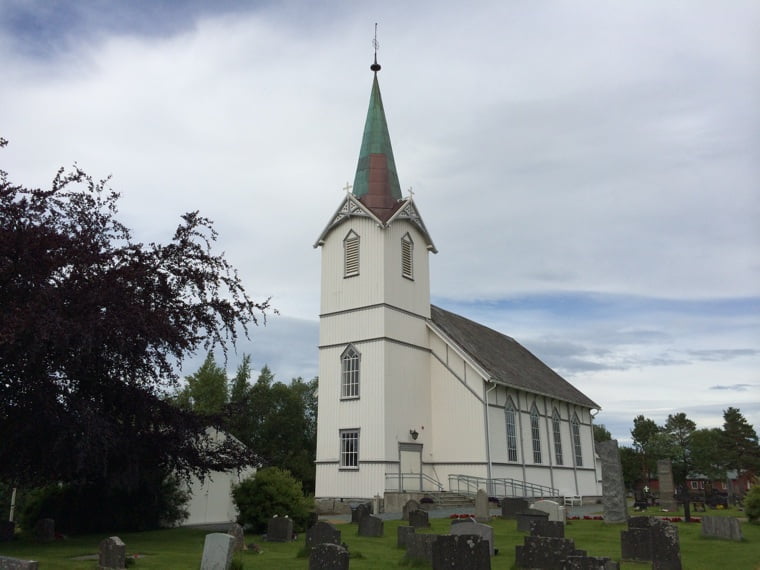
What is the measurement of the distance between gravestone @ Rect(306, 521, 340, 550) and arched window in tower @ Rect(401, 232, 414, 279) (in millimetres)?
19290

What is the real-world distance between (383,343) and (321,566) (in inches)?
821

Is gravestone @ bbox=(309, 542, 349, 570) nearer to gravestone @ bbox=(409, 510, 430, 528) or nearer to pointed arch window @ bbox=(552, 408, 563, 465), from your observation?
gravestone @ bbox=(409, 510, 430, 528)

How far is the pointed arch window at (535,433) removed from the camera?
117 ft

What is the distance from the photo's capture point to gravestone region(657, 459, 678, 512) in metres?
30.2

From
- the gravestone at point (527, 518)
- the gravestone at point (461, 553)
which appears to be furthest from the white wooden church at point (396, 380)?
the gravestone at point (461, 553)

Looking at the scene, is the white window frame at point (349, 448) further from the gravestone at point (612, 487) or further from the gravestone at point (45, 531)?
the gravestone at point (45, 531)

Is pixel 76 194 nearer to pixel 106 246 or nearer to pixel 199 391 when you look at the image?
pixel 106 246

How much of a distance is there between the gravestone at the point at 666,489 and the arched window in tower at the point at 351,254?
56.2 feet

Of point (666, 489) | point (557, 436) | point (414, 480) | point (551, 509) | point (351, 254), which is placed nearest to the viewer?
point (551, 509)

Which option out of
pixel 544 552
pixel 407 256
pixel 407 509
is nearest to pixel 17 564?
pixel 544 552

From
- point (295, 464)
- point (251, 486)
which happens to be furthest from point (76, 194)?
point (295, 464)

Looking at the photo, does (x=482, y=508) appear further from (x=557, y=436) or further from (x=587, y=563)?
(x=557, y=436)

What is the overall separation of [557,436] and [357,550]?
26502 mm

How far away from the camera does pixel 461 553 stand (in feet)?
32.1
